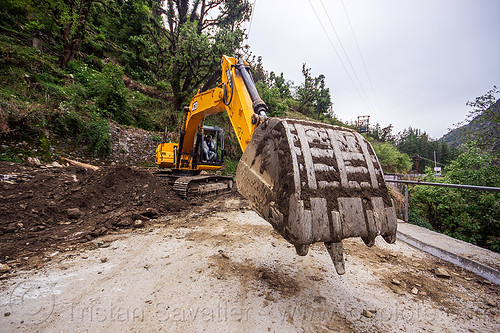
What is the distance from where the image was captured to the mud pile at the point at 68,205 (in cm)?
300

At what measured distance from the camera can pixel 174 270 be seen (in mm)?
2303

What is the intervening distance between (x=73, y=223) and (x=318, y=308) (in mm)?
4250

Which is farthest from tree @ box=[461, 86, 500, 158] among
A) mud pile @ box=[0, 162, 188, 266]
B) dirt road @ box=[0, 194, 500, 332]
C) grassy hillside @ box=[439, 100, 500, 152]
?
mud pile @ box=[0, 162, 188, 266]

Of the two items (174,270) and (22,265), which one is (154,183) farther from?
(174,270)

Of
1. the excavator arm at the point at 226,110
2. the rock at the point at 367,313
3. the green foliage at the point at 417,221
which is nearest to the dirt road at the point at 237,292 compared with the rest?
the rock at the point at 367,313

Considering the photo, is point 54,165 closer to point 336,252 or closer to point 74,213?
point 74,213

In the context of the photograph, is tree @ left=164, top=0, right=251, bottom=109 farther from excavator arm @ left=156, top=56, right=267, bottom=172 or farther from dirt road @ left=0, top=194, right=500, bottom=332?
dirt road @ left=0, top=194, right=500, bottom=332

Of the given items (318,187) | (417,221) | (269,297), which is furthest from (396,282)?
(417,221)

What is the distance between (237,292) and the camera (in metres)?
1.95

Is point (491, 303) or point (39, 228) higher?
point (39, 228)

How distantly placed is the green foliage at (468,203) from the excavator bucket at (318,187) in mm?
5809

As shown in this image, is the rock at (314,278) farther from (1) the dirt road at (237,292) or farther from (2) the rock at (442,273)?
(2) the rock at (442,273)

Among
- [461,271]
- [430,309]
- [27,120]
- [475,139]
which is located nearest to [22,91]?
[27,120]

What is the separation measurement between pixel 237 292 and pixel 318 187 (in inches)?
49.4
